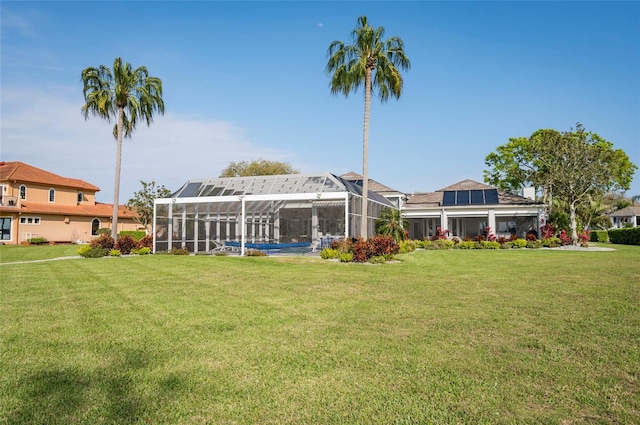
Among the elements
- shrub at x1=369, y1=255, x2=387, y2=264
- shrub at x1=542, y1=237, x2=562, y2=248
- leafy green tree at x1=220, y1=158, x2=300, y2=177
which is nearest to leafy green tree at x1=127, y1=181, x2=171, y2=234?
leafy green tree at x1=220, y1=158, x2=300, y2=177

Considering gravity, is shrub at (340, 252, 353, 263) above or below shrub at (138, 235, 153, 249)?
below

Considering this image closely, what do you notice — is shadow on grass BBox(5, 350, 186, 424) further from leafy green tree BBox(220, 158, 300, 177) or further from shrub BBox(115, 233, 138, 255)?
leafy green tree BBox(220, 158, 300, 177)

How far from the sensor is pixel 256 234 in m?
26.5

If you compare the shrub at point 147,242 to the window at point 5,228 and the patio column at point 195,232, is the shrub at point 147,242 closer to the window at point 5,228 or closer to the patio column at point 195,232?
the patio column at point 195,232

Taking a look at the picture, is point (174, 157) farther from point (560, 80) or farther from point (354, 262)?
point (560, 80)

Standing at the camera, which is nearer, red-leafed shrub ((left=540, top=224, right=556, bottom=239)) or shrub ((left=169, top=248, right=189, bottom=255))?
shrub ((left=169, top=248, right=189, bottom=255))

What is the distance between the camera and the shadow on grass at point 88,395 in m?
3.32

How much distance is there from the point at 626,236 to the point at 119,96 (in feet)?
133

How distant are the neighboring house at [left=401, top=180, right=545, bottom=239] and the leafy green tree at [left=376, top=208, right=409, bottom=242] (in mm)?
9889

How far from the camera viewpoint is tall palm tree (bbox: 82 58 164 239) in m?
21.7

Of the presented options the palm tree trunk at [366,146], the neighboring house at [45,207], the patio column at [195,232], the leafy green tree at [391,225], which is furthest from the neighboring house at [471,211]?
the neighboring house at [45,207]

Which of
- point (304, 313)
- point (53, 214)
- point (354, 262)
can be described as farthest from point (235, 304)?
point (53, 214)

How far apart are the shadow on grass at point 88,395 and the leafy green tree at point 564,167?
29778 mm

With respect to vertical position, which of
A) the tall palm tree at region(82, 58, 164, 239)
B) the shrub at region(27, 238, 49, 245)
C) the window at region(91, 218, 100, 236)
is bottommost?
the shrub at region(27, 238, 49, 245)
